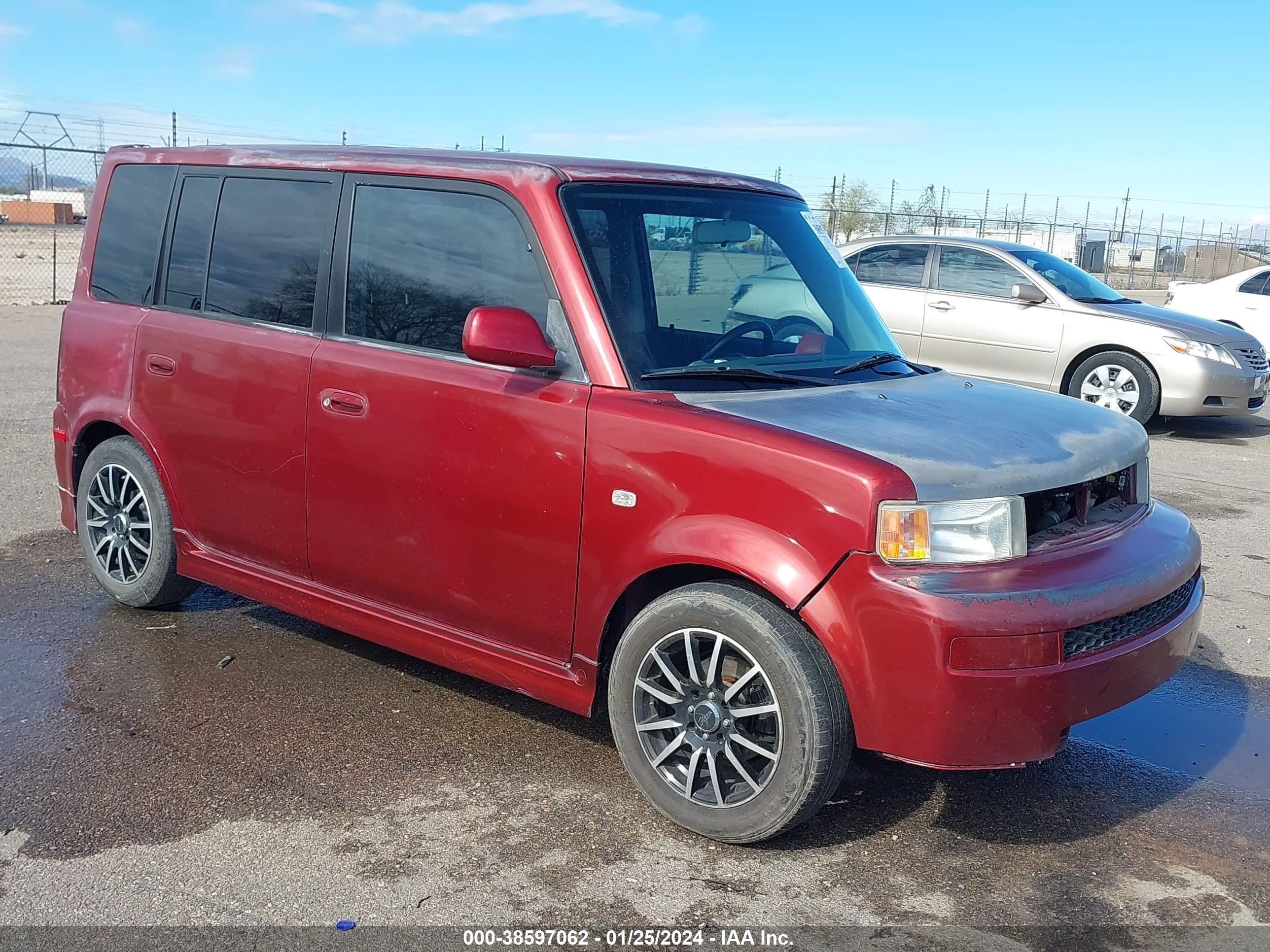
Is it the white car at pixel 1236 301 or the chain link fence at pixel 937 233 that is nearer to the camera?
the white car at pixel 1236 301

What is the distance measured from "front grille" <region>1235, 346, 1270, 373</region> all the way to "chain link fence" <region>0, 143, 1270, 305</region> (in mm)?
8752

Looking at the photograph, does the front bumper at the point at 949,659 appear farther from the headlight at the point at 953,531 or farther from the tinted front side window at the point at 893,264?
the tinted front side window at the point at 893,264

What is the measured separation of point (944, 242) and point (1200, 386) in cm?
265

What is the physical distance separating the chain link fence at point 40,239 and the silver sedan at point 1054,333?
725cm

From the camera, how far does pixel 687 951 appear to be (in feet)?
9.35

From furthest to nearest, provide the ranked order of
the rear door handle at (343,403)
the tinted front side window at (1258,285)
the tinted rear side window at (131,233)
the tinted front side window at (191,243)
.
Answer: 1. the tinted front side window at (1258,285)
2. the tinted rear side window at (131,233)
3. the tinted front side window at (191,243)
4. the rear door handle at (343,403)

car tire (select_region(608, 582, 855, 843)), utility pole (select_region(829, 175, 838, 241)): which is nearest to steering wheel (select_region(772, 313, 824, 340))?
car tire (select_region(608, 582, 855, 843))

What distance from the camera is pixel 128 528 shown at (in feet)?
16.6

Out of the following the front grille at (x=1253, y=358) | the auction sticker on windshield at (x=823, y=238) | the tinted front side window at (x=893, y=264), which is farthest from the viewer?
the tinted front side window at (x=893, y=264)

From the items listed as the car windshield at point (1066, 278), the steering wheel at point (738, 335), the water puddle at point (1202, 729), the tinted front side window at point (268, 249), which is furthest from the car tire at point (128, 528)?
the car windshield at point (1066, 278)

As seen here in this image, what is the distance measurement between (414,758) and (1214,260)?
131 ft

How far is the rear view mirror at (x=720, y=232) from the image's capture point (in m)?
4.07

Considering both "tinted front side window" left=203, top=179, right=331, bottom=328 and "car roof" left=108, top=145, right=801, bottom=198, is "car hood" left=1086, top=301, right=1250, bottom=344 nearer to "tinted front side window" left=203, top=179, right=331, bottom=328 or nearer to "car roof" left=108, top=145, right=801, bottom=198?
"car roof" left=108, top=145, right=801, bottom=198

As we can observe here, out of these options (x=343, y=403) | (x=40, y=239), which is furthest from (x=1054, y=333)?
(x=40, y=239)
